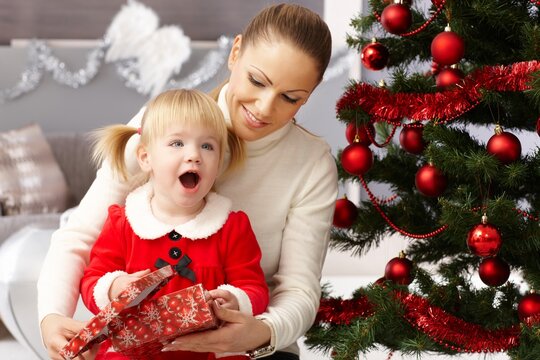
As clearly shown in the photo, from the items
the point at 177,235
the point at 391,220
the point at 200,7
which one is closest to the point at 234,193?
the point at 177,235

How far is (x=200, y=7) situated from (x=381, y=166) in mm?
2654

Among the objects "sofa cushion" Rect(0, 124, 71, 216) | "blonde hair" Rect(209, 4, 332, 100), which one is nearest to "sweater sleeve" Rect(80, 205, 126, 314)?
"blonde hair" Rect(209, 4, 332, 100)

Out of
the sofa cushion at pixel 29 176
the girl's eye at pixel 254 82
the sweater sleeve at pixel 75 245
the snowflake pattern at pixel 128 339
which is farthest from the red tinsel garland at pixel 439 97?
the sofa cushion at pixel 29 176

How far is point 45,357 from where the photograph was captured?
1972mm

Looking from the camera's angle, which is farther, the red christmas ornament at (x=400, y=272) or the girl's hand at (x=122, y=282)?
the red christmas ornament at (x=400, y=272)

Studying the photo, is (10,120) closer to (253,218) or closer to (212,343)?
(253,218)

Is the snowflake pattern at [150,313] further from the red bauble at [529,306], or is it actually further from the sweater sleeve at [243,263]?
the red bauble at [529,306]

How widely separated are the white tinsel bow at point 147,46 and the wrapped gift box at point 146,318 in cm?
280

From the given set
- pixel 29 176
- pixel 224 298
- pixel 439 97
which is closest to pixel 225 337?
pixel 224 298

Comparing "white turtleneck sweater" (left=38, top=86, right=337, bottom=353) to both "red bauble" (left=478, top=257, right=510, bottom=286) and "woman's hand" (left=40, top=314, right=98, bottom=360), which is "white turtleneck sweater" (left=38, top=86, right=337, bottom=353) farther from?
"red bauble" (left=478, top=257, right=510, bottom=286)

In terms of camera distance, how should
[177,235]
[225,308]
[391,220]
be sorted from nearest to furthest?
[225,308] < [177,235] < [391,220]

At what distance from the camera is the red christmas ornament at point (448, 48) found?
156cm

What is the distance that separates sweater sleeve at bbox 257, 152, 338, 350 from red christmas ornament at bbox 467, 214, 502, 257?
261 millimetres

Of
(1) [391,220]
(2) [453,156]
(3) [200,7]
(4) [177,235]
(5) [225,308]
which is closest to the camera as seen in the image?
(5) [225,308]
